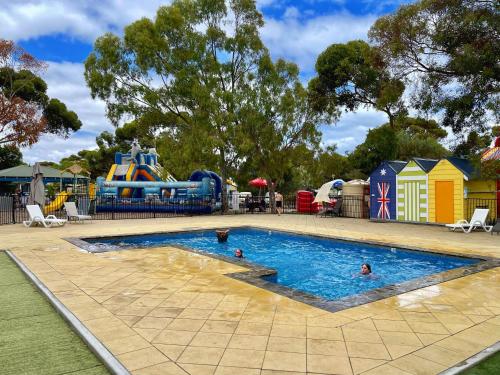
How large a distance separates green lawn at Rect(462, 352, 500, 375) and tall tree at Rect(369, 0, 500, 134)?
39.5 feet

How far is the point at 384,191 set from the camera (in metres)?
17.2

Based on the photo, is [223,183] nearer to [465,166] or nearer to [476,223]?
[465,166]

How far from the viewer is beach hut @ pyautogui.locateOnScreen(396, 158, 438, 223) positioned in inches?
612

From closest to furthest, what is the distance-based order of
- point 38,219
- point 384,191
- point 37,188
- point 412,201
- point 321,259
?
1. point 321,259
2. point 38,219
3. point 37,188
4. point 412,201
5. point 384,191

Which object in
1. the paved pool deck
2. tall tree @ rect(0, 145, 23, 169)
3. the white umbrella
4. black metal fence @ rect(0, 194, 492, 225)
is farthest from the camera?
tall tree @ rect(0, 145, 23, 169)

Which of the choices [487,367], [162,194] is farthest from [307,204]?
[487,367]

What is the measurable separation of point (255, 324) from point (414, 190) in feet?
45.6

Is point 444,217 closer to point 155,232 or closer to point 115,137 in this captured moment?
point 155,232

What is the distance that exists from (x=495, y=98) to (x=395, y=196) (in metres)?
5.55

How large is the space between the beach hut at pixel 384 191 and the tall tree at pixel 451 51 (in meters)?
2.95

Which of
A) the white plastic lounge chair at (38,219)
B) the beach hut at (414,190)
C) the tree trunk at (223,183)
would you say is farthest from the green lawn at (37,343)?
the tree trunk at (223,183)

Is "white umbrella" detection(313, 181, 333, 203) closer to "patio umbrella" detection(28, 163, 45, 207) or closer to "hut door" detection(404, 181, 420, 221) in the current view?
"hut door" detection(404, 181, 420, 221)

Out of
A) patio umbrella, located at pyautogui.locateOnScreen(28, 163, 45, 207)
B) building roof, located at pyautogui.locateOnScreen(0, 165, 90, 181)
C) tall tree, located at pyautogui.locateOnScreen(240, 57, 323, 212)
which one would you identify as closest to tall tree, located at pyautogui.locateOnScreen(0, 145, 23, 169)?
building roof, located at pyautogui.locateOnScreen(0, 165, 90, 181)

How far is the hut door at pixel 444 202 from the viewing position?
1454cm
